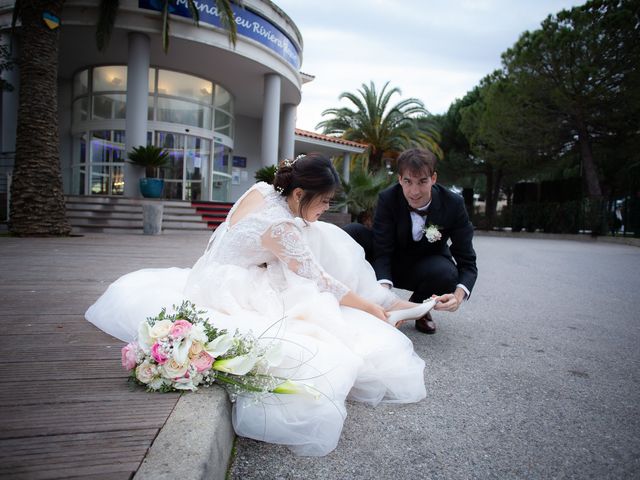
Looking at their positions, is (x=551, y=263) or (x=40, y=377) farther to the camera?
(x=551, y=263)

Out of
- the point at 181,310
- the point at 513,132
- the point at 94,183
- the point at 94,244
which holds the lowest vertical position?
the point at 94,244

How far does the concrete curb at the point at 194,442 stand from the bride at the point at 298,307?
0.11m

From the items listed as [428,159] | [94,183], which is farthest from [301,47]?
[428,159]

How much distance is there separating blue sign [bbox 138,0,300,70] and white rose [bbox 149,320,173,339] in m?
11.5

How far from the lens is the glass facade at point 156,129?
42.8 ft

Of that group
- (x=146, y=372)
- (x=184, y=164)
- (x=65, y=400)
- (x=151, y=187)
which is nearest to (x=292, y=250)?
(x=146, y=372)

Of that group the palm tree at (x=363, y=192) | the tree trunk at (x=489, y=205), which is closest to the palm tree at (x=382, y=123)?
the tree trunk at (x=489, y=205)

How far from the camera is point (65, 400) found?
1.37m

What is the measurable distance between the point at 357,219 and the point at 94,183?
29.0ft

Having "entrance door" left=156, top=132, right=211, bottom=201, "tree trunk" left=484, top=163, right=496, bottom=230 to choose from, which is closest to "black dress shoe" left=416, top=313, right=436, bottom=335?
"entrance door" left=156, top=132, right=211, bottom=201

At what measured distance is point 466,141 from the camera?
2539cm

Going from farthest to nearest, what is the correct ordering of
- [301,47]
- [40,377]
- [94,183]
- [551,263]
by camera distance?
[301,47] < [94,183] < [551,263] < [40,377]

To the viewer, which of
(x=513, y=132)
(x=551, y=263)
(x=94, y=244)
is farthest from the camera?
(x=513, y=132)

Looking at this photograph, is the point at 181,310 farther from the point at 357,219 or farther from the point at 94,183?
the point at 94,183
